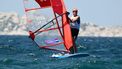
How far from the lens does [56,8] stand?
20094 mm

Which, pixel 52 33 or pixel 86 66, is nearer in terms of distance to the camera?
pixel 86 66

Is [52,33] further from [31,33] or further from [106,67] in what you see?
[106,67]

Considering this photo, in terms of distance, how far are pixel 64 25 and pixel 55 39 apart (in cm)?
100

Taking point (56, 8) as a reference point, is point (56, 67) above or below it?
below

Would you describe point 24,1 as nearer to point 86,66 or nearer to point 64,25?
point 64,25

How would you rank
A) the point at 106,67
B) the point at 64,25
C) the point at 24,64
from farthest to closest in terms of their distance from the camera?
the point at 64,25
the point at 24,64
the point at 106,67

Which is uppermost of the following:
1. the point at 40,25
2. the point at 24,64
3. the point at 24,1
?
the point at 24,1

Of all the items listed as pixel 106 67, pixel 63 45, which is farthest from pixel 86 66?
pixel 63 45

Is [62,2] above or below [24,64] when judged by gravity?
above

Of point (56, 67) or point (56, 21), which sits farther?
point (56, 21)

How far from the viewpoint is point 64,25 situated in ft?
66.2

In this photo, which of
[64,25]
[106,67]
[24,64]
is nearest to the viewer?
[106,67]

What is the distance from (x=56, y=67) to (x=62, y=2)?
151 inches

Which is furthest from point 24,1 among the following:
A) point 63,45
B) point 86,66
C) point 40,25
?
point 86,66
